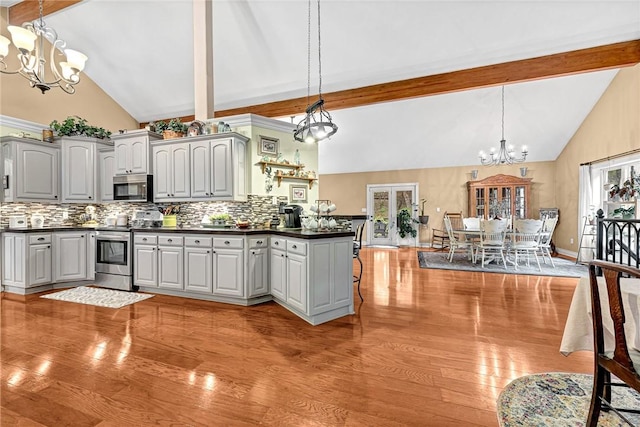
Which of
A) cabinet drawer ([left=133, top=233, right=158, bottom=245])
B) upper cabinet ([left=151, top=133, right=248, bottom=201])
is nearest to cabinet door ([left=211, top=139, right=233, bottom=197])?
upper cabinet ([left=151, top=133, right=248, bottom=201])

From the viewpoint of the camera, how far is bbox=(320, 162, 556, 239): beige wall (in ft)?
27.8

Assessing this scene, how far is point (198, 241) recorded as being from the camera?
393cm

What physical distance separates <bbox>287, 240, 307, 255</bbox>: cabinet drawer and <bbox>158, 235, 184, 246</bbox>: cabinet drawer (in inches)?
62.9

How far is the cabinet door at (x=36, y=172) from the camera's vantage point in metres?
4.51

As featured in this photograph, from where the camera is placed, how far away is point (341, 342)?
2.71m

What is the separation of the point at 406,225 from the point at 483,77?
16.9 ft

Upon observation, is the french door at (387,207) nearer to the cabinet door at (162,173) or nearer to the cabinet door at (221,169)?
the cabinet door at (221,169)

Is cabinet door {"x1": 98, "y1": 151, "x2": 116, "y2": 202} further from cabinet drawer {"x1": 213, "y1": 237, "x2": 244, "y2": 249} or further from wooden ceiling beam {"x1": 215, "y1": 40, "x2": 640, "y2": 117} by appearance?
wooden ceiling beam {"x1": 215, "y1": 40, "x2": 640, "y2": 117}

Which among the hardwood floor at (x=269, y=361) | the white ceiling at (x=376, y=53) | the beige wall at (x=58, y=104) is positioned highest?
the white ceiling at (x=376, y=53)

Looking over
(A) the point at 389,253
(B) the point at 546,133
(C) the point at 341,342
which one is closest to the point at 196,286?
(C) the point at 341,342

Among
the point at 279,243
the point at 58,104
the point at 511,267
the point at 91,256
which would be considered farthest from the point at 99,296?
the point at 511,267

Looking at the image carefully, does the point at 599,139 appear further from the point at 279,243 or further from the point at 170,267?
the point at 170,267

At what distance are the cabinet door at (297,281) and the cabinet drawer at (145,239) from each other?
2.05m

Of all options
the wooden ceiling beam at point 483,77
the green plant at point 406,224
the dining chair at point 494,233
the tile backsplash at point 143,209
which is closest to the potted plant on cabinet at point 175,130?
the tile backsplash at point 143,209
